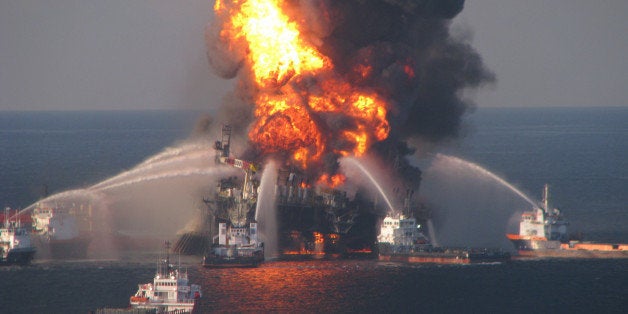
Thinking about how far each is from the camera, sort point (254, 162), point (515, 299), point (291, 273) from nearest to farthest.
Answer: point (515, 299) → point (291, 273) → point (254, 162)

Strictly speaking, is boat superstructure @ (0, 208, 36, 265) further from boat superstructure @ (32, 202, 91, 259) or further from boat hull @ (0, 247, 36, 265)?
boat superstructure @ (32, 202, 91, 259)

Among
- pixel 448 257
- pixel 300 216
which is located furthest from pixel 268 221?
pixel 448 257

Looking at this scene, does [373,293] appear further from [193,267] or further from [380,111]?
[380,111]

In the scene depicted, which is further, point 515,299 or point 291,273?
point 291,273

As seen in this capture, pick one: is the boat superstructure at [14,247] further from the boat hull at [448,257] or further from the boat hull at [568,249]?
the boat hull at [568,249]

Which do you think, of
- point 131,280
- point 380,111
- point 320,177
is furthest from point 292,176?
point 131,280

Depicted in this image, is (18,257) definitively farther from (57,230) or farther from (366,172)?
(366,172)
